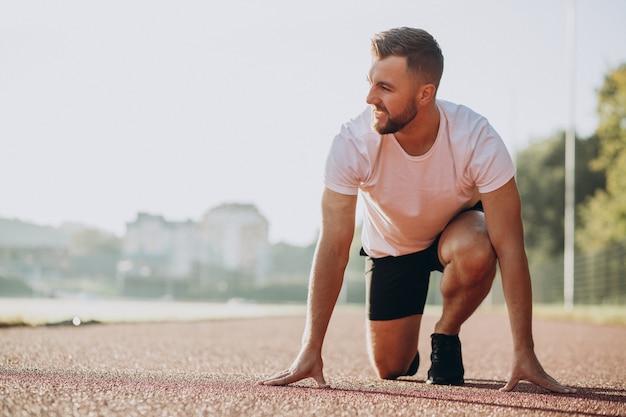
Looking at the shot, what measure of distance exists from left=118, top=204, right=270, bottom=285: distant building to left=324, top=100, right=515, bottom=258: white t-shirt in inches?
1929

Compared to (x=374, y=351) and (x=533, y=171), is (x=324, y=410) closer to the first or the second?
(x=374, y=351)

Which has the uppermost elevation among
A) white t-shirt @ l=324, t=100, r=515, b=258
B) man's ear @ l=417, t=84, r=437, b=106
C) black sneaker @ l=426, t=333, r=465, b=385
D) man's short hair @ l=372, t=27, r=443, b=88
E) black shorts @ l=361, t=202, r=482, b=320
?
man's short hair @ l=372, t=27, r=443, b=88

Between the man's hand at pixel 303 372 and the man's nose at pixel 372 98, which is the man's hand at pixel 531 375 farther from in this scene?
the man's nose at pixel 372 98

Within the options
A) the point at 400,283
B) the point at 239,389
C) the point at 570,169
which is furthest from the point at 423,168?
the point at 570,169

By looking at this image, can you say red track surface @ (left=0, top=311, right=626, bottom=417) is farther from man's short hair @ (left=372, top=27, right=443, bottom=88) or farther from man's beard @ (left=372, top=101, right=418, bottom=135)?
man's short hair @ (left=372, top=27, right=443, bottom=88)

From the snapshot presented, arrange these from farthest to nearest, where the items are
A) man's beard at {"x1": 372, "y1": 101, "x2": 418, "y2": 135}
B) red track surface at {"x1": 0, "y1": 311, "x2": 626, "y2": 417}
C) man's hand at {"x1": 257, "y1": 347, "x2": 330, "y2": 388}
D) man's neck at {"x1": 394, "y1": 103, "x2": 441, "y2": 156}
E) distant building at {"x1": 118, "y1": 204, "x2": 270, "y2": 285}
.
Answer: distant building at {"x1": 118, "y1": 204, "x2": 270, "y2": 285}, man's neck at {"x1": 394, "y1": 103, "x2": 441, "y2": 156}, man's beard at {"x1": 372, "y1": 101, "x2": 418, "y2": 135}, man's hand at {"x1": 257, "y1": 347, "x2": 330, "y2": 388}, red track surface at {"x1": 0, "y1": 311, "x2": 626, "y2": 417}

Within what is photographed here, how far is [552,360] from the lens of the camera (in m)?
5.97

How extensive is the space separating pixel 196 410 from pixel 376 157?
1.65m

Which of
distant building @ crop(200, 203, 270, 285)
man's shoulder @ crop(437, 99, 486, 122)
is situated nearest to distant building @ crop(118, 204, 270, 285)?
distant building @ crop(200, 203, 270, 285)

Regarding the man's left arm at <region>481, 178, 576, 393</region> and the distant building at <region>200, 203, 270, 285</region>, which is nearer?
the man's left arm at <region>481, 178, 576, 393</region>

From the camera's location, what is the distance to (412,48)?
11.3ft

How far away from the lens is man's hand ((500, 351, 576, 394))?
10.8 feet

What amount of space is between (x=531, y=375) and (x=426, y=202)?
99 cm

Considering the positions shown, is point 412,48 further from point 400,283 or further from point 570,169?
point 570,169
